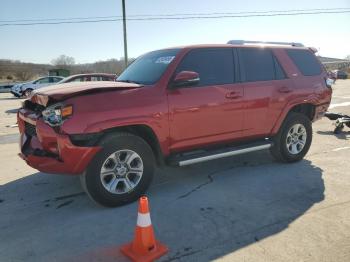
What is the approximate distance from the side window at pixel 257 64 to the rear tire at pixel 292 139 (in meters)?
0.89

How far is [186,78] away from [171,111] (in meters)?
0.45

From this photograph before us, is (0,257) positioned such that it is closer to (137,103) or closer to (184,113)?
(137,103)

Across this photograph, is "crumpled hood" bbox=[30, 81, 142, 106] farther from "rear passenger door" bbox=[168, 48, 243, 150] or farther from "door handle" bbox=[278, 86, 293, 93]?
"door handle" bbox=[278, 86, 293, 93]

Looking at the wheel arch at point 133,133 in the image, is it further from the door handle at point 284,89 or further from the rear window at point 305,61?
the rear window at point 305,61

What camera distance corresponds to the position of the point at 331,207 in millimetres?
4371

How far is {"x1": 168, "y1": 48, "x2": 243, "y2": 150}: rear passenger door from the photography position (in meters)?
4.76

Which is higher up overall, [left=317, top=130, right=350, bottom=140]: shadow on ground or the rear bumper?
the rear bumper

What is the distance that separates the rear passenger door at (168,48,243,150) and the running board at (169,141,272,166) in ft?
0.49

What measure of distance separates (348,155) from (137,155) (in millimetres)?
4348

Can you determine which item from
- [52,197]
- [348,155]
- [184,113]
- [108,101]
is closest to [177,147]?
[184,113]

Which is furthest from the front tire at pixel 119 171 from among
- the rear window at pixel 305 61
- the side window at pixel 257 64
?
the rear window at pixel 305 61

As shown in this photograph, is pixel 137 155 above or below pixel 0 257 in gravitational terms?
above

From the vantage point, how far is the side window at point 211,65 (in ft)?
16.4

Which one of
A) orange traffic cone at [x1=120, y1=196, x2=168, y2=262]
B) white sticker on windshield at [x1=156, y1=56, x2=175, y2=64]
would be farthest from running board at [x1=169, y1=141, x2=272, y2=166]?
orange traffic cone at [x1=120, y1=196, x2=168, y2=262]
